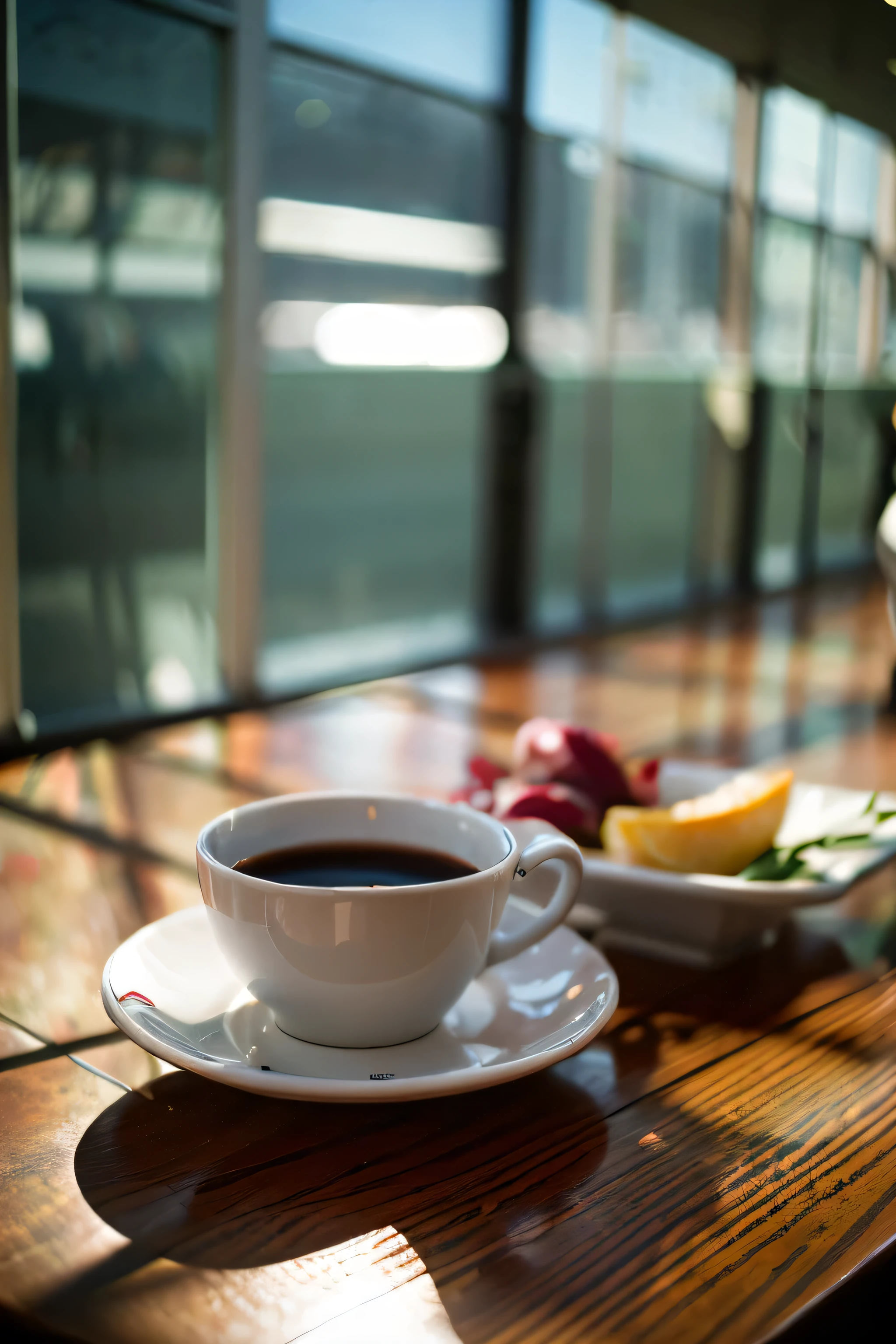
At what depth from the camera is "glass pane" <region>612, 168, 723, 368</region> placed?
3.46 meters

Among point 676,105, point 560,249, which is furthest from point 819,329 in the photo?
point 560,249

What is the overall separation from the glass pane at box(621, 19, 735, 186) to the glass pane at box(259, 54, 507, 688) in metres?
0.72

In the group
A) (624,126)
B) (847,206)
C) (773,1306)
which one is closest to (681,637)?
(773,1306)

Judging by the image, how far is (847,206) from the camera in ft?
15.4

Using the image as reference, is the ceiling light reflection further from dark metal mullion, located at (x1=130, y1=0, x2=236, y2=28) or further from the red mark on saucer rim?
the red mark on saucer rim

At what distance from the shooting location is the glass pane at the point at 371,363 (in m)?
2.41

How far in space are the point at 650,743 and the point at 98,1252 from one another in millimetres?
730

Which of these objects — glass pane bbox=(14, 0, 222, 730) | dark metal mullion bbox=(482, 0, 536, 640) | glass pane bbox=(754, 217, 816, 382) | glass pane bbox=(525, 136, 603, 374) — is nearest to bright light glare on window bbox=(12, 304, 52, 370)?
glass pane bbox=(14, 0, 222, 730)

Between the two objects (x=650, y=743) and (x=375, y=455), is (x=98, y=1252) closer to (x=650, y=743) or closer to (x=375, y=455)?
(x=650, y=743)

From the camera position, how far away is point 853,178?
467cm

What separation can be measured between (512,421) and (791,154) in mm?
1980

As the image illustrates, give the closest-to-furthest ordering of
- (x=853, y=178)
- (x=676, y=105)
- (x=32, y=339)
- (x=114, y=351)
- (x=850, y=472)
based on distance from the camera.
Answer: (x=32, y=339) → (x=114, y=351) → (x=676, y=105) → (x=853, y=178) → (x=850, y=472)

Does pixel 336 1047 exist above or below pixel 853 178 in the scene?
below

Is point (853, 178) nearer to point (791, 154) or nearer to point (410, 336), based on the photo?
point (791, 154)
